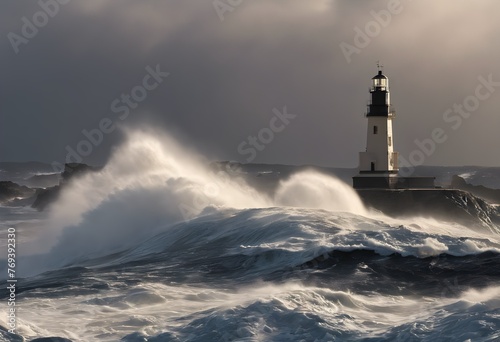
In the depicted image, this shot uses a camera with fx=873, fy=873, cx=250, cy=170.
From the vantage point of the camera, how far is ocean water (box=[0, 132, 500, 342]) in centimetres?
1080

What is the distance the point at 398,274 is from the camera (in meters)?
13.9

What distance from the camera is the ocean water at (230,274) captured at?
10.8 metres

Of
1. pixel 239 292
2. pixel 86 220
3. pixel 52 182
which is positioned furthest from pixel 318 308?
pixel 52 182

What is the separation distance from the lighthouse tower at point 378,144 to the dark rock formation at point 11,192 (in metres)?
20.9

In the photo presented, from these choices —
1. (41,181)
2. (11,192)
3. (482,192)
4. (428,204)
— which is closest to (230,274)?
(428,204)

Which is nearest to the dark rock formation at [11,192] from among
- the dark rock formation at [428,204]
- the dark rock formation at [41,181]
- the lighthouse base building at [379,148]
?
the dark rock formation at [41,181]

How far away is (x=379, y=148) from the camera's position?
96.2ft

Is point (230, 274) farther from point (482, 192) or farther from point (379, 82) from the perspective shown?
point (482, 192)

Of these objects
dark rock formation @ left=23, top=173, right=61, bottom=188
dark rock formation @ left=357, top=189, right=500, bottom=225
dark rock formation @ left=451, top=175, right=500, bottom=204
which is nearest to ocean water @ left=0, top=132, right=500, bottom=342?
dark rock formation @ left=357, top=189, right=500, bottom=225

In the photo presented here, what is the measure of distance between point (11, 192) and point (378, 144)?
76.8 ft

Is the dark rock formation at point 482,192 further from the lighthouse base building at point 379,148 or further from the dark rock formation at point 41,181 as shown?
the dark rock formation at point 41,181

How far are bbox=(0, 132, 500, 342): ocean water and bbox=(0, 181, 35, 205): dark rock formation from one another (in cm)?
2095

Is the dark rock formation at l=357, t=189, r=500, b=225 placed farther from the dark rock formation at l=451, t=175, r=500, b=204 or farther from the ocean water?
the dark rock formation at l=451, t=175, r=500, b=204

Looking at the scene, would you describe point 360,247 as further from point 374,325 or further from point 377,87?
point 377,87
